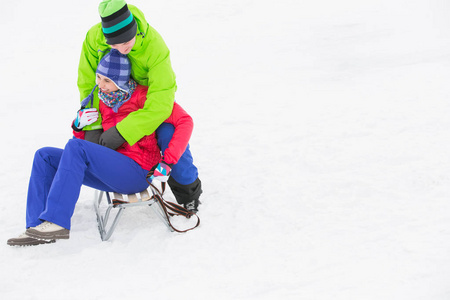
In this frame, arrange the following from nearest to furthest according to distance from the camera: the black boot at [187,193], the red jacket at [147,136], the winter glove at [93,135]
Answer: the red jacket at [147,136]
the winter glove at [93,135]
the black boot at [187,193]

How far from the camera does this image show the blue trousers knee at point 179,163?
3.38 metres

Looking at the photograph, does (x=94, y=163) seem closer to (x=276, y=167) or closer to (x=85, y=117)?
(x=85, y=117)

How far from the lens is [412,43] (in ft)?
24.8

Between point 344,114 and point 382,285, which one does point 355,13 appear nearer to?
point 344,114

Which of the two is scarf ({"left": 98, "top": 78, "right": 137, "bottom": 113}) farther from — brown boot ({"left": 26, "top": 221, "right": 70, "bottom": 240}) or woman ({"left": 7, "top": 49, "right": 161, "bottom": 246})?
brown boot ({"left": 26, "top": 221, "right": 70, "bottom": 240})

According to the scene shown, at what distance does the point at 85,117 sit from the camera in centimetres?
333

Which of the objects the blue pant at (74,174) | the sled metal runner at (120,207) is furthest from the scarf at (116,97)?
the sled metal runner at (120,207)

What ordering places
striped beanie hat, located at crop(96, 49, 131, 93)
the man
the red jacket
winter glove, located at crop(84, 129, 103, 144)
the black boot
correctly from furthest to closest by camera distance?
the black boot
winter glove, located at crop(84, 129, 103, 144)
the red jacket
striped beanie hat, located at crop(96, 49, 131, 93)
the man

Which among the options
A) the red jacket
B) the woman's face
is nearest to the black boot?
the red jacket

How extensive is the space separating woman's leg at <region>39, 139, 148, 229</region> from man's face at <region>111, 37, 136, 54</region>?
62 cm

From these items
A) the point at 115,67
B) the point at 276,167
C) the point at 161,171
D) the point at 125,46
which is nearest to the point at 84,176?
the point at 161,171

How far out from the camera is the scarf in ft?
10.9

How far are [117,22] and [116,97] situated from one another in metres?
0.54

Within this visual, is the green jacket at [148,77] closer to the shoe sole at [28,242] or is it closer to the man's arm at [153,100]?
the man's arm at [153,100]
